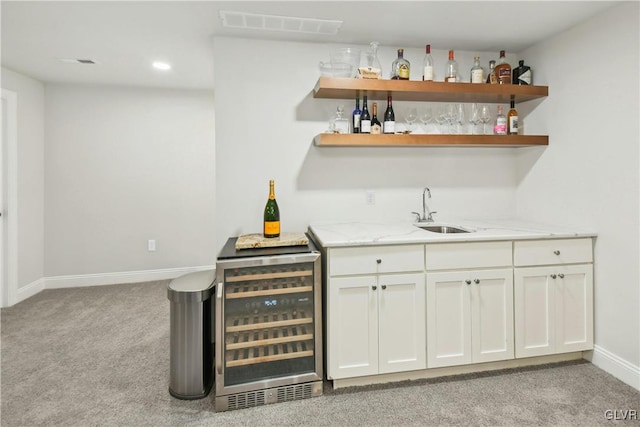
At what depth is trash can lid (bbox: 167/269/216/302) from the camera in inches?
78.1

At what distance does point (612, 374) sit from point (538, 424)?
88cm

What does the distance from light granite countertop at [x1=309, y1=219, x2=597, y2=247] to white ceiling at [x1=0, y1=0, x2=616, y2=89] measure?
142 centimetres

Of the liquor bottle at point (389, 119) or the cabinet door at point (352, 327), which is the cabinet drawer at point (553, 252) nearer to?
the cabinet door at point (352, 327)

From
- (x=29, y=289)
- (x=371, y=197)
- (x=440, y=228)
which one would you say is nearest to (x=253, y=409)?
(x=371, y=197)

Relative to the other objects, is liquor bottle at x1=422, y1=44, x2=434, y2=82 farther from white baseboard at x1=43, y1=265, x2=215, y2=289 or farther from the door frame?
the door frame

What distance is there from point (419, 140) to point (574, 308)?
5.02 feet

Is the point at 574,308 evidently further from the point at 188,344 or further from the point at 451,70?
the point at 188,344

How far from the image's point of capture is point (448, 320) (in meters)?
2.12

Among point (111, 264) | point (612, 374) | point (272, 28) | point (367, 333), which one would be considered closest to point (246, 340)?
point (367, 333)

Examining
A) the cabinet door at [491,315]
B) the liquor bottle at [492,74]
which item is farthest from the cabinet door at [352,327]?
the liquor bottle at [492,74]

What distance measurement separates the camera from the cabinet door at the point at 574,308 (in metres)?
2.24

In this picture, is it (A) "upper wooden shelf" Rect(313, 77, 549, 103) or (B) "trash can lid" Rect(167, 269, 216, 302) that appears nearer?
(B) "trash can lid" Rect(167, 269, 216, 302)

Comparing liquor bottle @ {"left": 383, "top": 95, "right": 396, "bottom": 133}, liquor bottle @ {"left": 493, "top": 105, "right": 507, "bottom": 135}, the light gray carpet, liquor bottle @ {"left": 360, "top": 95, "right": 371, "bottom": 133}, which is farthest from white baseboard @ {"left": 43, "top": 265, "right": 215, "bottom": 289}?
liquor bottle @ {"left": 493, "top": 105, "right": 507, "bottom": 135}

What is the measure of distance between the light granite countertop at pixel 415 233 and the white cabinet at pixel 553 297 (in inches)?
2.7
